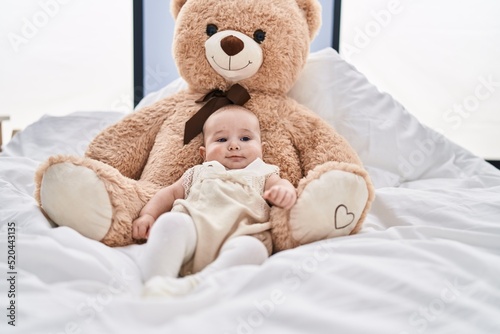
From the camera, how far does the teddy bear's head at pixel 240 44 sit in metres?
1.18

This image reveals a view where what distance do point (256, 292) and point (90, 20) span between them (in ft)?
6.88

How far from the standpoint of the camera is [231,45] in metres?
1.15

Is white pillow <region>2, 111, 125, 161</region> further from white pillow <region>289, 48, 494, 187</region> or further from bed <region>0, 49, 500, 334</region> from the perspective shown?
white pillow <region>289, 48, 494, 187</region>

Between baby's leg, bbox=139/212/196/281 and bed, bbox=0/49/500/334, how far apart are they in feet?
0.12

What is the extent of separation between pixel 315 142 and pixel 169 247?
1.79 ft

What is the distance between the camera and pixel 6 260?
2.59 feet

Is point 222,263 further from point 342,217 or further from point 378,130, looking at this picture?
point 378,130

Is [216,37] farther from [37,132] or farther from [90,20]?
[90,20]

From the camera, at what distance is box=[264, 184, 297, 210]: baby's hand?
91 cm

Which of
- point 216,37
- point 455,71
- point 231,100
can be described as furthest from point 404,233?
point 455,71

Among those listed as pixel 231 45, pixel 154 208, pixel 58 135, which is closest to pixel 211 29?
pixel 231 45

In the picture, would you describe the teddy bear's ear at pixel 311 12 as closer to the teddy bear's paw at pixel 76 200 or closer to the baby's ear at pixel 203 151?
the baby's ear at pixel 203 151

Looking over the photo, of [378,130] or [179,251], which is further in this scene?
[378,130]

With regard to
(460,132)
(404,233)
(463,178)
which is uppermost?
(404,233)
